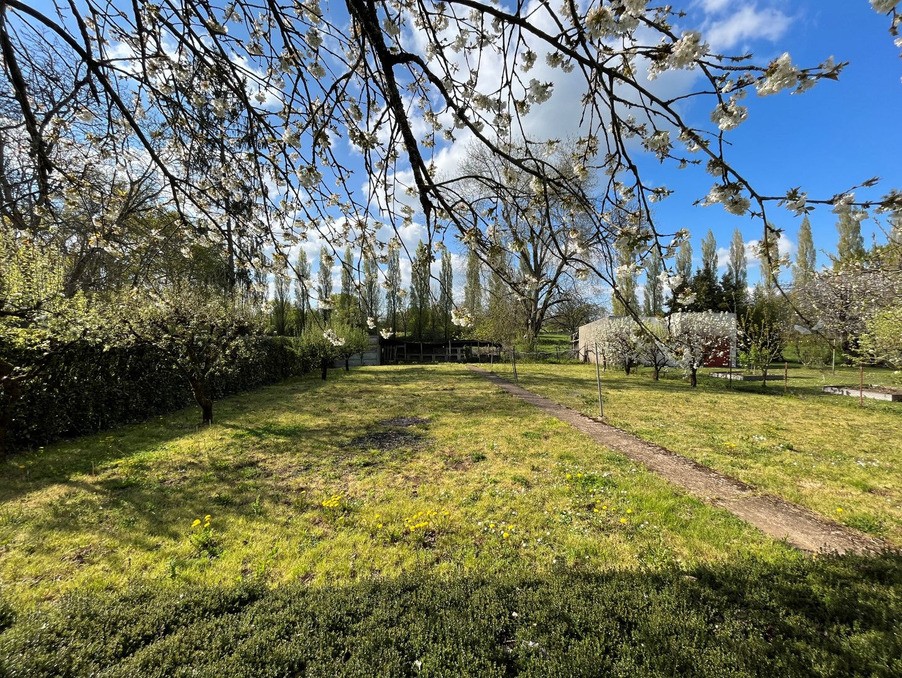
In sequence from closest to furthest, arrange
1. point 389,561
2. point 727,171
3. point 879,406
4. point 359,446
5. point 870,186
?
point 870,186 → point 727,171 → point 389,561 → point 359,446 → point 879,406

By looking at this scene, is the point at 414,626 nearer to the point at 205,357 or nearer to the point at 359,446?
the point at 359,446

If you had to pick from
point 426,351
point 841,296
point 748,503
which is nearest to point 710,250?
point 841,296

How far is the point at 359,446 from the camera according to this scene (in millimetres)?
6578

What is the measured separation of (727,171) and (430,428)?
7.05 m

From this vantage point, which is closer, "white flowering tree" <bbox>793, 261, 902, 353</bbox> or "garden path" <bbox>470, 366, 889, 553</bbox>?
"garden path" <bbox>470, 366, 889, 553</bbox>

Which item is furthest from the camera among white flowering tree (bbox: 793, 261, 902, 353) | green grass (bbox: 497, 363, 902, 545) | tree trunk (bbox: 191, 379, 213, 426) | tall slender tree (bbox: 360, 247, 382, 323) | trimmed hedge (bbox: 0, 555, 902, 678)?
white flowering tree (bbox: 793, 261, 902, 353)

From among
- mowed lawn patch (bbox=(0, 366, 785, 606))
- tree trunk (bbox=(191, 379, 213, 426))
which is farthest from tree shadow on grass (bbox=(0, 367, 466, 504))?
tree trunk (bbox=(191, 379, 213, 426))

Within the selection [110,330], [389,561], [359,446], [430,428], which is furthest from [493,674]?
[110,330]

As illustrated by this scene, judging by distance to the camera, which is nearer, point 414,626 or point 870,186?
point 870,186

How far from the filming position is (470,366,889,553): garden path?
10.6 feet

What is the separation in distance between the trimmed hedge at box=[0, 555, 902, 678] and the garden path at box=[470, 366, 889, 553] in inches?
45.8

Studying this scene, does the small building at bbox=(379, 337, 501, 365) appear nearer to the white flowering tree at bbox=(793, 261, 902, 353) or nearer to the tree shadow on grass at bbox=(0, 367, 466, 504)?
the white flowering tree at bbox=(793, 261, 902, 353)

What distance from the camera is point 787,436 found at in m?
6.97

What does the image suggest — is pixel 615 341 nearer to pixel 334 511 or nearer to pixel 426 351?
pixel 334 511
